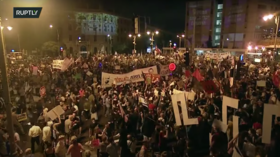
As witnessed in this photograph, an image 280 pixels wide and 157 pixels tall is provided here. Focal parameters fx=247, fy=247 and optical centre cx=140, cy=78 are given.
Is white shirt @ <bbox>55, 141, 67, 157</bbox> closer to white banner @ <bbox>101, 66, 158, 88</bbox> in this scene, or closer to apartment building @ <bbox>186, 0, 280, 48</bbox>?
white banner @ <bbox>101, 66, 158, 88</bbox>

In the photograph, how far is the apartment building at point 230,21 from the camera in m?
60.4

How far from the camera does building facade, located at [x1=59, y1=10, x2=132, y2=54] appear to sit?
7069cm

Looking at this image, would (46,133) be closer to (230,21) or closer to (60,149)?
(60,149)

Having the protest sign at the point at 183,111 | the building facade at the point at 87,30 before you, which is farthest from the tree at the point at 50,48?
the protest sign at the point at 183,111

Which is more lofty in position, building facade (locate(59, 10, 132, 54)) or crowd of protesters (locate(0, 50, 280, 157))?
building facade (locate(59, 10, 132, 54))

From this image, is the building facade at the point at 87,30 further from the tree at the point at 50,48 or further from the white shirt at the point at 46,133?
the white shirt at the point at 46,133

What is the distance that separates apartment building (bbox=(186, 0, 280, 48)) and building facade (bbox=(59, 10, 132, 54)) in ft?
79.2

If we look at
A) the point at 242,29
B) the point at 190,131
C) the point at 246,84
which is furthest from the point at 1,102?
the point at 242,29

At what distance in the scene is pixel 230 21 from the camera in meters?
64.3

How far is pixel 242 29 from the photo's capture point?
61500 millimetres

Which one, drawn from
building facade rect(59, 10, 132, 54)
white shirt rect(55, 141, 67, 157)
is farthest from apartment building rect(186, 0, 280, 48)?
white shirt rect(55, 141, 67, 157)

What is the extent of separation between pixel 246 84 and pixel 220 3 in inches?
2498

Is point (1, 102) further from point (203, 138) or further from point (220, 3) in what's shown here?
point (220, 3)

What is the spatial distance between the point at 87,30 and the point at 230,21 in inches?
1578
